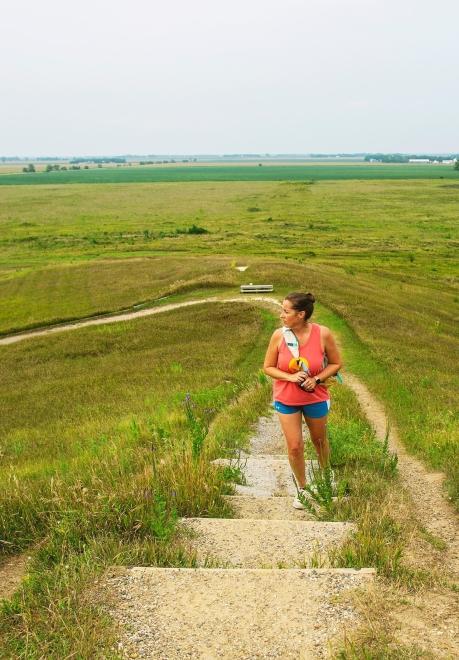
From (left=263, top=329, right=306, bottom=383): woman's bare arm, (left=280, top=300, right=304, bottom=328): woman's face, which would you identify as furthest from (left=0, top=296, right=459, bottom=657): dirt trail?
(left=280, top=300, right=304, bottom=328): woman's face

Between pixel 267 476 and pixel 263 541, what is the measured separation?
2.63 metres

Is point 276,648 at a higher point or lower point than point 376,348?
higher

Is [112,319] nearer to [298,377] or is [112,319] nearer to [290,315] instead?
[290,315]

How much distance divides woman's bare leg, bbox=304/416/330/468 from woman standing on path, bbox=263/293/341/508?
0.04ft

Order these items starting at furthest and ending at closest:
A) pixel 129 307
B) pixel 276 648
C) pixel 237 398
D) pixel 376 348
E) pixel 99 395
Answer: pixel 129 307, pixel 376 348, pixel 99 395, pixel 237 398, pixel 276 648

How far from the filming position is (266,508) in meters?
6.37

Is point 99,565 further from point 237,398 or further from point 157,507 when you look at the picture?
point 237,398

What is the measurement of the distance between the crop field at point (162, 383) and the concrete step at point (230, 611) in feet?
0.95

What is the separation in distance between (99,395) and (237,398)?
5.48m

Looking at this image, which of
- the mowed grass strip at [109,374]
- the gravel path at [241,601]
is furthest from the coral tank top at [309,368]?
the mowed grass strip at [109,374]

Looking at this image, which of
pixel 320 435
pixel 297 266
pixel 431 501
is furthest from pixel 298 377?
pixel 297 266

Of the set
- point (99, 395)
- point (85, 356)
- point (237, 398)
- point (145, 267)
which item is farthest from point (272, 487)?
point (145, 267)

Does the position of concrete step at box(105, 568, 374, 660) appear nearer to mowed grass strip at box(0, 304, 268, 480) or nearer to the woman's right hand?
the woman's right hand

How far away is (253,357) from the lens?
64.7ft
